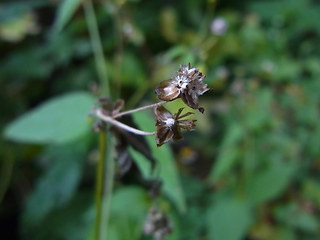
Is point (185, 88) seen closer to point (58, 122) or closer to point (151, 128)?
point (151, 128)

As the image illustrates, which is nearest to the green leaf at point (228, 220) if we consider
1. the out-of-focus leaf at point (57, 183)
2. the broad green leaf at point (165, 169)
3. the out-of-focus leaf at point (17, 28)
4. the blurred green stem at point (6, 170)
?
the broad green leaf at point (165, 169)

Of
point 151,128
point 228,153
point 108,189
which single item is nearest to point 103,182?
point 108,189

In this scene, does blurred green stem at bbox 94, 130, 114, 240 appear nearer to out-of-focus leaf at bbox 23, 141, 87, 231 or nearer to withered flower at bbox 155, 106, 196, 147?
withered flower at bbox 155, 106, 196, 147

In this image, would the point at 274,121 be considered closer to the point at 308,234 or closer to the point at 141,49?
the point at 308,234

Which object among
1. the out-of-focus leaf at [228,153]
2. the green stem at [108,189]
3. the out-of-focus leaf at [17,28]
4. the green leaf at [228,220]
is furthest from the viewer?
the out-of-focus leaf at [17,28]

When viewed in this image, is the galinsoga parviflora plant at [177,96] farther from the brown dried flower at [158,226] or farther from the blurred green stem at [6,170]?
the blurred green stem at [6,170]

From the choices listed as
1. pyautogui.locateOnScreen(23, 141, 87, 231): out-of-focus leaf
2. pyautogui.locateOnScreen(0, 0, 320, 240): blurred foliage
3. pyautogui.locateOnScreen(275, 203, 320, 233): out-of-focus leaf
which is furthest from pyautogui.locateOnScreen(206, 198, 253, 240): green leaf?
pyautogui.locateOnScreen(23, 141, 87, 231): out-of-focus leaf

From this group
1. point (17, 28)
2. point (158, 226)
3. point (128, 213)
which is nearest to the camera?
point (158, 226)
